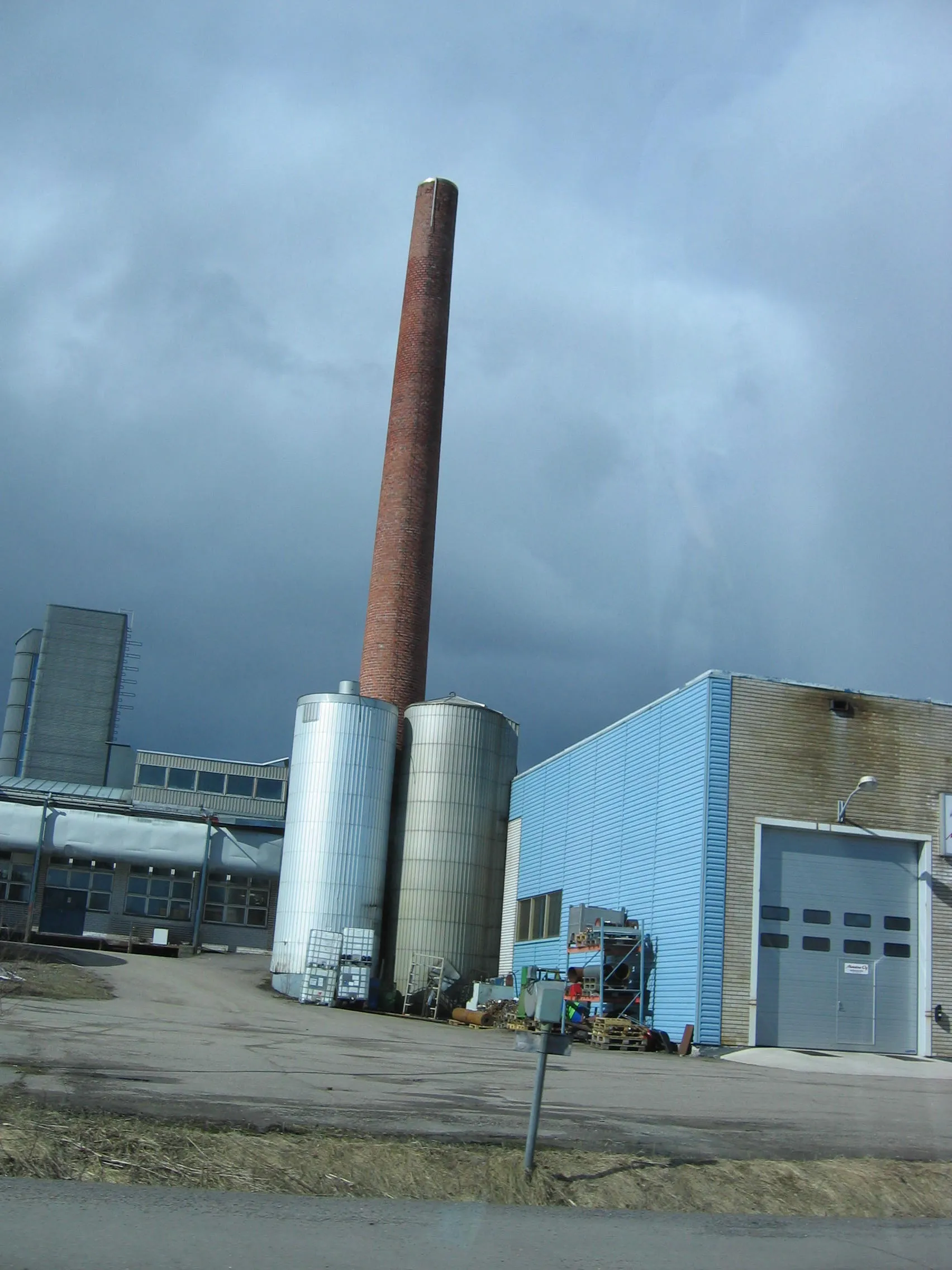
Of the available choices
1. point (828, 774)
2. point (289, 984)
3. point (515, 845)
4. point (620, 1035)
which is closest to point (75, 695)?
point (289, 984)

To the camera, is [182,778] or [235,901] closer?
[235,901]

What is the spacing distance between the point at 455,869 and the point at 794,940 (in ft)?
40.0

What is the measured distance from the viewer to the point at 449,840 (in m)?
33.8

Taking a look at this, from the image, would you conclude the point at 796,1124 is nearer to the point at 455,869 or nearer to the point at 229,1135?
the point at 229,1135

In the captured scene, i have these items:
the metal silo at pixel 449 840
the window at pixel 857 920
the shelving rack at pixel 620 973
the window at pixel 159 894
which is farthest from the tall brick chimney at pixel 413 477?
the window at pixel 857 920

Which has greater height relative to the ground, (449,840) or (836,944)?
(449,840)

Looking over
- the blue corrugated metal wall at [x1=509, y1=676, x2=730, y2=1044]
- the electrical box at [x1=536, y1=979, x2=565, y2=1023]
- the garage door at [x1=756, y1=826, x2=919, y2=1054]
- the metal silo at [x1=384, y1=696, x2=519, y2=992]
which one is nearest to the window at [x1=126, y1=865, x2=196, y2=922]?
the metal silo at [x1=384, y1=696, x2=519, y2=992]

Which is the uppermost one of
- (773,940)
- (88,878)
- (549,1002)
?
(88,878)

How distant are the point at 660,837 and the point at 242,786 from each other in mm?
30870

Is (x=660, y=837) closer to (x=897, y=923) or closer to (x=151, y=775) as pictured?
(x=897, y=923)

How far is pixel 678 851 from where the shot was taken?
24.1 meters

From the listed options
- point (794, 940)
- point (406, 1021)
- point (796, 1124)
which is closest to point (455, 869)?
point (406, 1021)

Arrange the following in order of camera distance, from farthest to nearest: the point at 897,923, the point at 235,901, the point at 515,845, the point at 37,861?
1. the point at 235,901
2. the point at 37,861
3. the point at 515,845
4. the point at 897,923

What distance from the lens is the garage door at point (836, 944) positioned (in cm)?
2320
